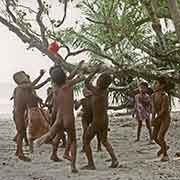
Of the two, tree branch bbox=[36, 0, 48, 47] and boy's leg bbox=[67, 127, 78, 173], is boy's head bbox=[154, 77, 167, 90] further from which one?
tree branch bbox=[36, 0, 48, 47]

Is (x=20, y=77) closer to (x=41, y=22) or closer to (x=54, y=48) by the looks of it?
(x=54, y=48)

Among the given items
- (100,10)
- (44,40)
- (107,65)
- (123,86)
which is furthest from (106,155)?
(123,86)

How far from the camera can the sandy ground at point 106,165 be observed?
294 inches

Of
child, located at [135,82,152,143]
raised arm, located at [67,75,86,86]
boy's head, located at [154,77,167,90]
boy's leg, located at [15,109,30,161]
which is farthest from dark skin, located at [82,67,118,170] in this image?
child, located at [135,82,152,143]

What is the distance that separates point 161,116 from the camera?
8727 mm

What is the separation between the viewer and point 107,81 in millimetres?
8086

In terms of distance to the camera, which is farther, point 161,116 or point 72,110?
point 161,116

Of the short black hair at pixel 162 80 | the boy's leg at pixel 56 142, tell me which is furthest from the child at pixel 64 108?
the short black hair at pixel 162 80

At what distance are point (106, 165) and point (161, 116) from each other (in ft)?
3.44

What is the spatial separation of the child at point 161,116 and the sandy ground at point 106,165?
276mm

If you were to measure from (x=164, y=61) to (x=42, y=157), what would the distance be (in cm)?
255

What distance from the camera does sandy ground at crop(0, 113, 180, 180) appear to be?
294 inches

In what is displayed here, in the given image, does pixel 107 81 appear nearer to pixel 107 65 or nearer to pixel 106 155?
pixel 107 65

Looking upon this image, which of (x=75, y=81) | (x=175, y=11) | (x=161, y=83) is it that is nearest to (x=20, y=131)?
(x=75, y=81)
